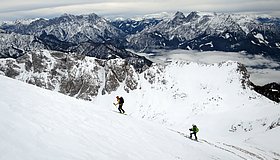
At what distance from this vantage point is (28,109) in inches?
805

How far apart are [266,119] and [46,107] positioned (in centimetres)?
8649

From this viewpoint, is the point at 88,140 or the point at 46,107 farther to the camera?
the point at 46,107

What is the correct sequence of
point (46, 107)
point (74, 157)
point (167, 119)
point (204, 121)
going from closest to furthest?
point (74, 157) < point (46, 107) < point (204, 121) < point (167, 119)

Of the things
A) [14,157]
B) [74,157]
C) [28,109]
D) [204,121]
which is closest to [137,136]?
[28,109]

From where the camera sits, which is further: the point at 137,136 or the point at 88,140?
the point at 137,136

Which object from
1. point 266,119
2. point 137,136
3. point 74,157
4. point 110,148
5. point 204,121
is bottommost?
point 204,121

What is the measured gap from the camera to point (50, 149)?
15.3 meters

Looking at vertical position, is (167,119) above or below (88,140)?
below

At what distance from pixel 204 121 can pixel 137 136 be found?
384 feet

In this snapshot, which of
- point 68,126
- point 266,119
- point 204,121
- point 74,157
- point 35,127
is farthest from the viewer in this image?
point 204,121

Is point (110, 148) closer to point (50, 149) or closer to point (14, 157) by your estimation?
point (50, 149)

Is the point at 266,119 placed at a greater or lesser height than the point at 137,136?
lesser

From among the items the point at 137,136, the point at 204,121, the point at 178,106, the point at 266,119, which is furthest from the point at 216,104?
the point at 137,136

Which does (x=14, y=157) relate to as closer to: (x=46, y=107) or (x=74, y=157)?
(x=74, y=157)
